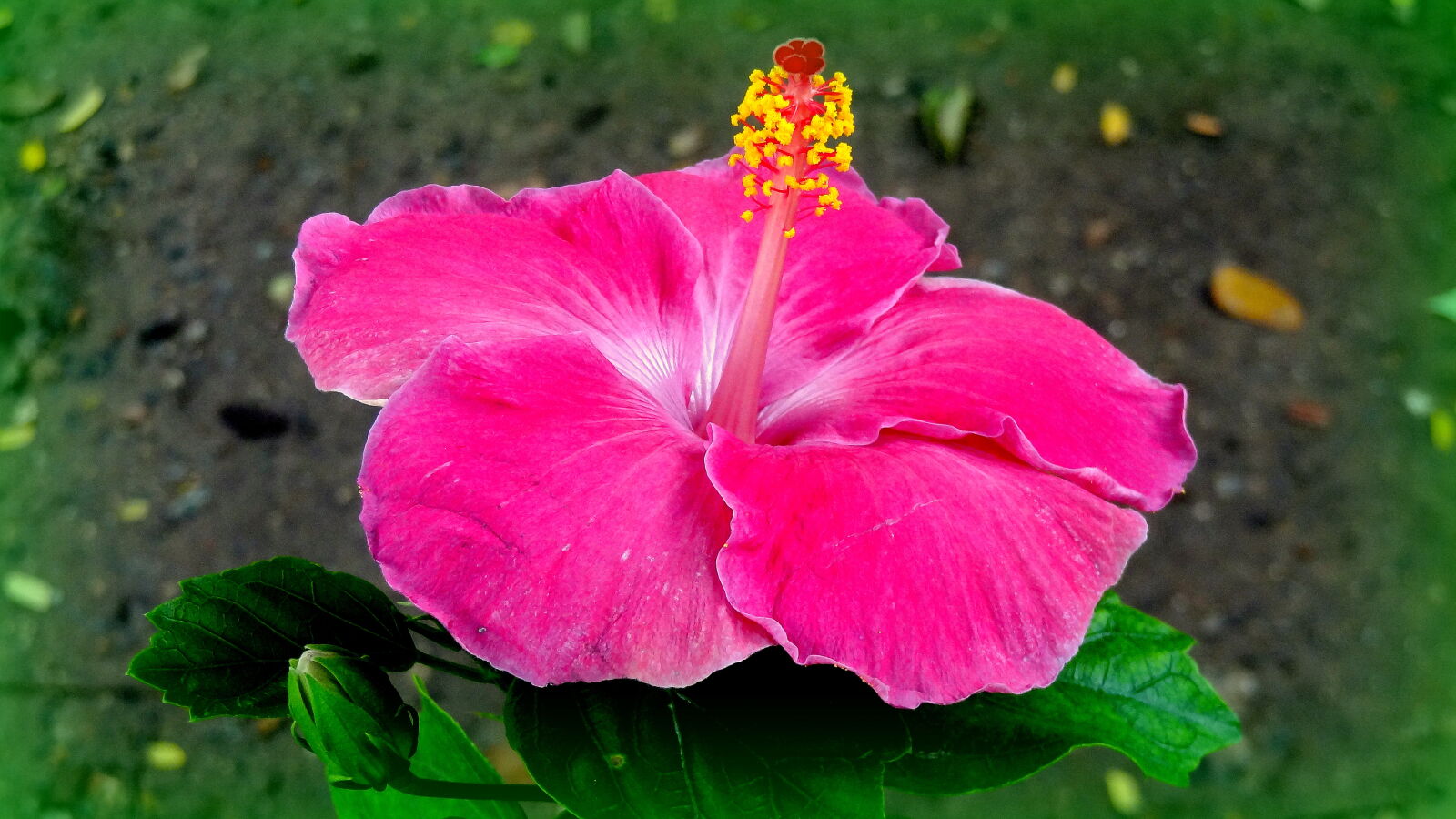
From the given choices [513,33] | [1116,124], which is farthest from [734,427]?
[513,33]

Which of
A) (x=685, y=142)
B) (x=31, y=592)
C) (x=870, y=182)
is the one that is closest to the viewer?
(x=31, y=592)

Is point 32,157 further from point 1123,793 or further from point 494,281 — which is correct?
point 1123,793

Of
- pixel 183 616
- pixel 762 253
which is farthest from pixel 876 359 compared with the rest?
pixel 183 616

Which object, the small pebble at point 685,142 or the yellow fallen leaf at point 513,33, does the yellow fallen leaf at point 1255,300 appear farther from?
the yellow fallen leaf at point 513,33

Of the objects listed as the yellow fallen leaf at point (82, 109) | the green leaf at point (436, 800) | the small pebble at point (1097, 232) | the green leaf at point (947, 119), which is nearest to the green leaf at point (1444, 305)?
the small pebble at point (1097, 232)

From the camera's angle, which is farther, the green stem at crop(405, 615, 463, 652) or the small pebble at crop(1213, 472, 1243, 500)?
the small pebble at crop(1213, 472, 1243, 500)

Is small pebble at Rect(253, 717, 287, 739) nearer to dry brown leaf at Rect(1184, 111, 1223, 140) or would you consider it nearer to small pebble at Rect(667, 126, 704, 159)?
small pebble at Rect(667, 126, 704, 159)

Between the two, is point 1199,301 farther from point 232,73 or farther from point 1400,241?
point 232,73

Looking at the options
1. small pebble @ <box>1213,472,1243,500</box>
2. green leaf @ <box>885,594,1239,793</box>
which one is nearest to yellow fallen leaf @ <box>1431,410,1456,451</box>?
small pebble @ <box>1213,472,1243,500</box>
